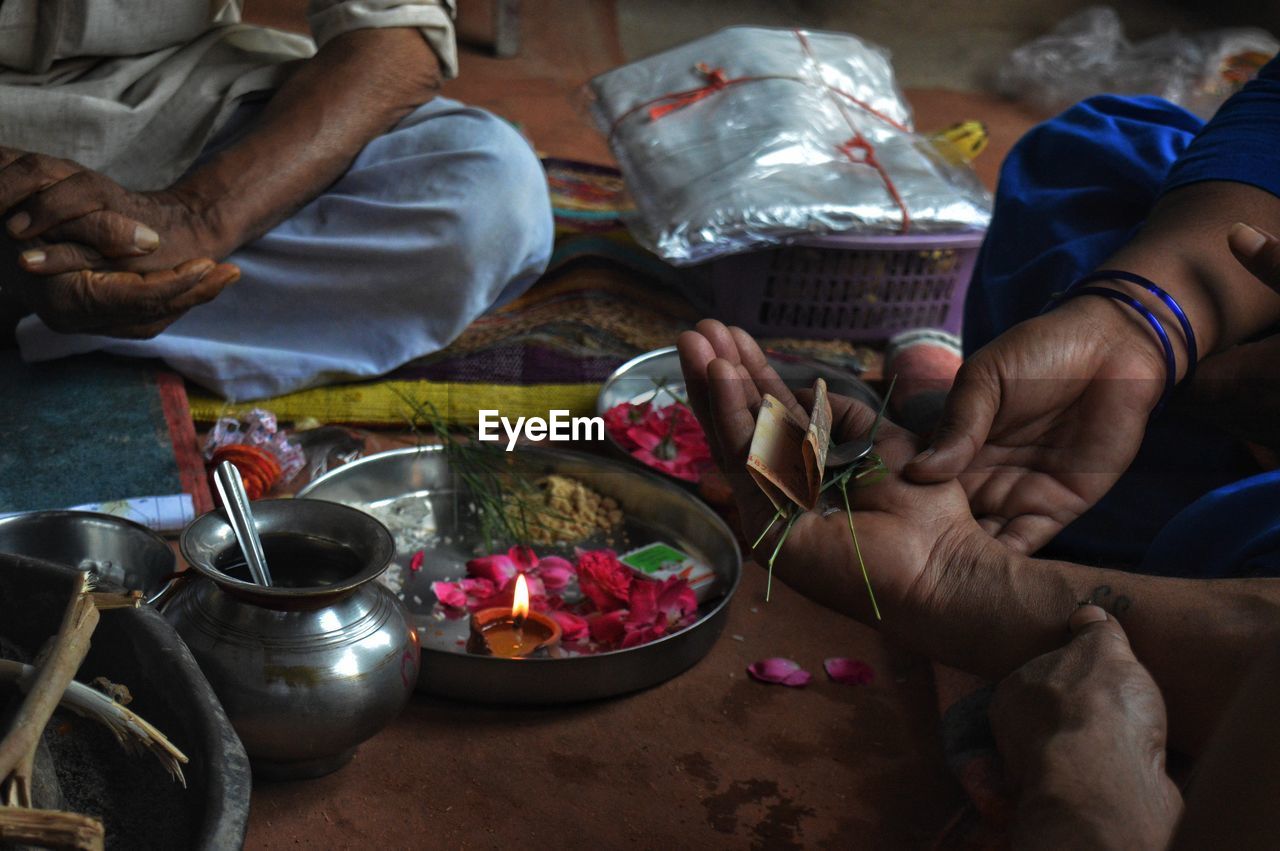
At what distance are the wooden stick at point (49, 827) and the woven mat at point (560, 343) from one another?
1.56m

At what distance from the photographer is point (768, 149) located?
2729mm

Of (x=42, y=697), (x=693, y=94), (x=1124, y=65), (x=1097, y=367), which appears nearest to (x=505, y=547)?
(x=1097, y=367)

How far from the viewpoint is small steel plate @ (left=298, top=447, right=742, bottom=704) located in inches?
60.1

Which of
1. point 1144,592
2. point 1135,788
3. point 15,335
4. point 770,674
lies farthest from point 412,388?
point 1135,788

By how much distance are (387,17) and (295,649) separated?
52.6 inches

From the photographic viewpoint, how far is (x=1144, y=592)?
124cm

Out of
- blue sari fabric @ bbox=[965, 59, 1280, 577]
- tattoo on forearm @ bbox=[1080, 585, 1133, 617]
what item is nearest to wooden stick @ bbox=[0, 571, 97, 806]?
tattoo on forearm @ bbox=[1080, 585, 1133, 617]

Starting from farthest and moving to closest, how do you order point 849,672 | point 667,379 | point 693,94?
1. point 693,94
2. point 667,379
3. point 849,672

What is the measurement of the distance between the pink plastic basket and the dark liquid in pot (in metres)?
1.48

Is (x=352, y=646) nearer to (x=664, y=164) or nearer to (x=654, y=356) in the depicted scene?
(x=654, y=356)

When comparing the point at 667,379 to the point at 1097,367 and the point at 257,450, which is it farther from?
the point at 1097,367

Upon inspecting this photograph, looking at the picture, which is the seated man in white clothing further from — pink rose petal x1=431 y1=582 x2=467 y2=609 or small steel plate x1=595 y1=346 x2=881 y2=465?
pink rose petal x1=431 y1=582 x2=467 y2=609

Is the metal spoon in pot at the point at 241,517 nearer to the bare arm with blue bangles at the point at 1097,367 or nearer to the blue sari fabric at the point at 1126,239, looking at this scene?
the bare arm with blue bangles at the point at 1097,367

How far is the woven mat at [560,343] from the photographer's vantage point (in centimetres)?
226
